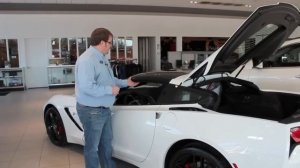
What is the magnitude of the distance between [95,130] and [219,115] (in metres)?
1.08

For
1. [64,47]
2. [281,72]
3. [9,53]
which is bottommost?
[281,72]

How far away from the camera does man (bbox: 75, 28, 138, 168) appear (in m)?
2.52

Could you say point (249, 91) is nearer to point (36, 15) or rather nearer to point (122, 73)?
point (122, 73)

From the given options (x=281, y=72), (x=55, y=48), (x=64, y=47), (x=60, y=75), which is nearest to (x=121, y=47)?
(x=64, y=47)

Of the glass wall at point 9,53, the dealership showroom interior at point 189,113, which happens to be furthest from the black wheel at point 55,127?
the glass wall at point 9,53

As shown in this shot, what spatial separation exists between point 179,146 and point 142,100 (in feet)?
2.44

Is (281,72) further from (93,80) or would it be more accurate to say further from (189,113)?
(93,80)

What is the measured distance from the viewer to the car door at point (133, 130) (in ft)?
8.38

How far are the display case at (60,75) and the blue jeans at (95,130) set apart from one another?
9.94m

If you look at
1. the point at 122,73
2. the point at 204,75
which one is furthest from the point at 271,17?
the point at 122,73

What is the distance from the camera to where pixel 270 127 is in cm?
189

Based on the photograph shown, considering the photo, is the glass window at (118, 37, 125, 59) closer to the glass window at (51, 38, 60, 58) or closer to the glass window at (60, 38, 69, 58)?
the glass window at (60, 38, 69, 58)

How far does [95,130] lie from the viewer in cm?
265

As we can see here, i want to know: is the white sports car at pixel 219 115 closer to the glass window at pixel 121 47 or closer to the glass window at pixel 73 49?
the glass window at pixel 73 49
